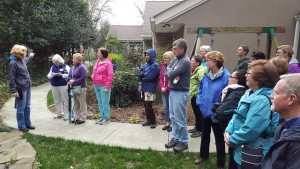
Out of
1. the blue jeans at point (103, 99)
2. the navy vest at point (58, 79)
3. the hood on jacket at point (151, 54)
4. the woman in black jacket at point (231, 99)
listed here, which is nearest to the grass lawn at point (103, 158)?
the woman in black jacket at point (231, 99)

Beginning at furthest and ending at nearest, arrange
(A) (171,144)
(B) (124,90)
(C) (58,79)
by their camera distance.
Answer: (B) (124,90)
(C) (58,79)
(A) (171,144)

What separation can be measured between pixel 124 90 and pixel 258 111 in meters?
6.05

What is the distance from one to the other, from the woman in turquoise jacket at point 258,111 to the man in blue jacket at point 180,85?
72.4 inches

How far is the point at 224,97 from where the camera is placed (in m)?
3.36

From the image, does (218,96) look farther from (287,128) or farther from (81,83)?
(81,83)

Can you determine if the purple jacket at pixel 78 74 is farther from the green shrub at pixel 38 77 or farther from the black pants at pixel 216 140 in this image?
the green shrub at pixel 38 77

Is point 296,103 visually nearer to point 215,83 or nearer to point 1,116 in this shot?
point 215,83

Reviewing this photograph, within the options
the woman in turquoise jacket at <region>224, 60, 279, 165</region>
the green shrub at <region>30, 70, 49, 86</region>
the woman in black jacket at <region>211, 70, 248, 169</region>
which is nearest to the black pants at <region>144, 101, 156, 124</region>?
the woman in black jacket at <region>211, 70, 248, 169</region>

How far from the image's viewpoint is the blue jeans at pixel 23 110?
580 centimetres

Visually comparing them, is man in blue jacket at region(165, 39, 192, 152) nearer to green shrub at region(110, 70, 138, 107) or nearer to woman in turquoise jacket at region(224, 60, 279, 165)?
woman in turquoise jacket at region(224, 60, 279, 165)

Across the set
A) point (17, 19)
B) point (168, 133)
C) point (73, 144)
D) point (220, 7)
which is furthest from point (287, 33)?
point (17, 19)

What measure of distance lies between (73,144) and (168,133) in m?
1.99

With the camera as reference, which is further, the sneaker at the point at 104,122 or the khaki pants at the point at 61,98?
the khaki pants at the point at 61,98

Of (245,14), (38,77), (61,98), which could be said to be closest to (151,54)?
(61,98)
